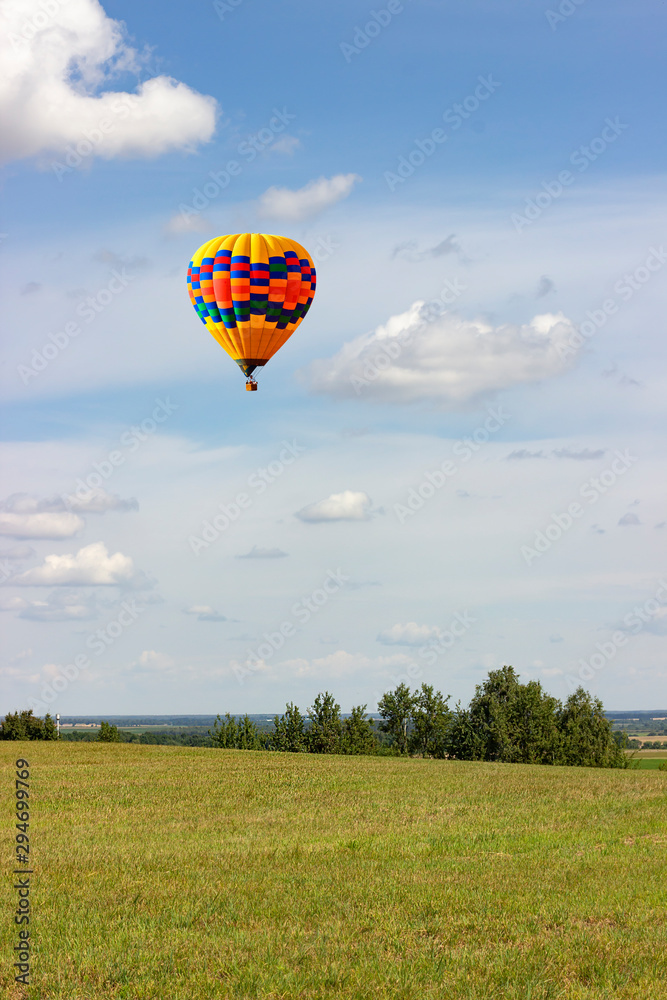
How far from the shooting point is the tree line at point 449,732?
9356 cm

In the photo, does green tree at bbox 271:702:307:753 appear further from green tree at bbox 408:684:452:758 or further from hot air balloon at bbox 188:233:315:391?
hot air balloon at bbox 188:233:315:391

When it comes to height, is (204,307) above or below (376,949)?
above

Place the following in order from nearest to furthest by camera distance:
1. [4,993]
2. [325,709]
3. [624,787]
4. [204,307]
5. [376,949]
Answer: [4,993] → [376,949] → [624,787] → [204,307] → [325,709]

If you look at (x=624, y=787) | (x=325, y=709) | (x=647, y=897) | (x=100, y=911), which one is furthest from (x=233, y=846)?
(x=325, y=709)

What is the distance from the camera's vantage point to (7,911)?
1384 cm

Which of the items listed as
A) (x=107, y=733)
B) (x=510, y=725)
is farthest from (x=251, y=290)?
(x=510, y=725)

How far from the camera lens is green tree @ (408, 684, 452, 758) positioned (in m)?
96.1

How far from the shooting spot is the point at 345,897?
47.9ft

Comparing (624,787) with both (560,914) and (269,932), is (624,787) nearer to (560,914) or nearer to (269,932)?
(560,914)

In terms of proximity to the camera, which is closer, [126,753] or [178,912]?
[178,912]

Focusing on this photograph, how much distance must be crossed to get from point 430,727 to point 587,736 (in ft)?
62.0

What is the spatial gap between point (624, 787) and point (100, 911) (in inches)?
967

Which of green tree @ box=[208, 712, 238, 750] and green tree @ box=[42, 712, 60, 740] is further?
green tree @ box=[208, 712, 238, 750]

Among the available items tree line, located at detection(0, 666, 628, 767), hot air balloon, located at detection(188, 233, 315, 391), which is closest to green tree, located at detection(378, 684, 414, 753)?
tree line, located at detection(0, 666, 628, 767)
